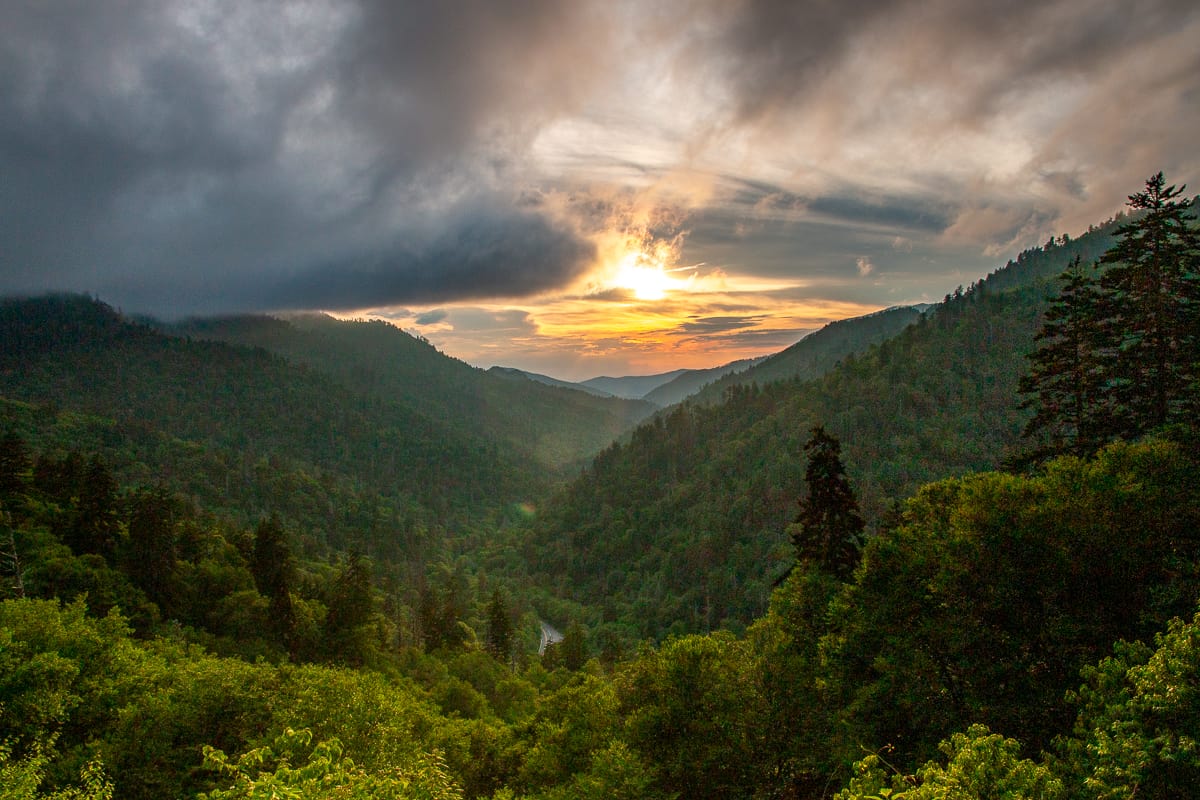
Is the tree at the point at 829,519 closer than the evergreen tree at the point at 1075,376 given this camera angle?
No

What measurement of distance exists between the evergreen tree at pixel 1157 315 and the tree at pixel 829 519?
12.6 meters

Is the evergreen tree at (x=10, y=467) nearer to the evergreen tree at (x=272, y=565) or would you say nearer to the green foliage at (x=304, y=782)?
the evergreen tree at (x=272, y=565)

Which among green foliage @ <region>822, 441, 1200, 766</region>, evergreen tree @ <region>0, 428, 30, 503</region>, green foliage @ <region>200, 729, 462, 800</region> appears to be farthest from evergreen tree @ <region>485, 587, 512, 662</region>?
green foliage @ <region>822, 441, 1200, 766</region>

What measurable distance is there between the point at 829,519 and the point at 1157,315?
1750cm

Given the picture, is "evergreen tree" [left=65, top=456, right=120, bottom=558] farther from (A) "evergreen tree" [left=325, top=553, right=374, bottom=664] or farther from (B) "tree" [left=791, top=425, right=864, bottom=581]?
(B) "tree" [left=791, top=425, right=864, bottom=581]

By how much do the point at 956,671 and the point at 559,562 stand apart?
17694 cm

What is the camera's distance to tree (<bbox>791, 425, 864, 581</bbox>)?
1189 inches

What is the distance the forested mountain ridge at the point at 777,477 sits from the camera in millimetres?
139625

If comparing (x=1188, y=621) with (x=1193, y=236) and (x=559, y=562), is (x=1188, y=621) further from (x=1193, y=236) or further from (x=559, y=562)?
(x=559, y=562)

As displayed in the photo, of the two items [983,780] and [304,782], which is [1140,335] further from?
[304,782]

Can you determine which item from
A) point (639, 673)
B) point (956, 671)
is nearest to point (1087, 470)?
point (956, 671)

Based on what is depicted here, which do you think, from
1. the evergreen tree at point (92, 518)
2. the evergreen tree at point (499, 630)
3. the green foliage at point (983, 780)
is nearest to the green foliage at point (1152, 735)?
the green foliage at point (983, 780)

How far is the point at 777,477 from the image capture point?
16475cm

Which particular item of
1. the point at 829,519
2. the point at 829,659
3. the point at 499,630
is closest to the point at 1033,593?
the point at 829,659
